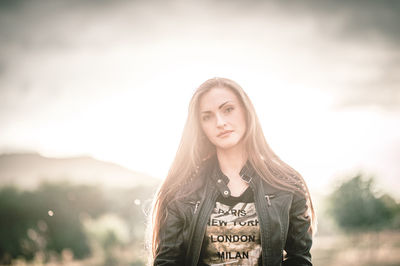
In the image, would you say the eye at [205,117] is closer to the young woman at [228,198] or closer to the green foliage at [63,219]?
the young woman at [228,198]

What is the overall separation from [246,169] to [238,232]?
0.67 metres

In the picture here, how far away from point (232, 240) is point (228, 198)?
16.3 inches

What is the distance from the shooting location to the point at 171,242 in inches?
135

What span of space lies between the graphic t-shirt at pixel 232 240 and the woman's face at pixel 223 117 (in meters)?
0.73

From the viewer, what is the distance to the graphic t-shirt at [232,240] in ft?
10.9

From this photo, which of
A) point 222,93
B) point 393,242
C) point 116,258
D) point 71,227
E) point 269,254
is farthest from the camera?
point 393,242

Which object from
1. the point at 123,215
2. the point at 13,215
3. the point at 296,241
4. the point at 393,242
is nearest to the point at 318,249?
the point at 393,242

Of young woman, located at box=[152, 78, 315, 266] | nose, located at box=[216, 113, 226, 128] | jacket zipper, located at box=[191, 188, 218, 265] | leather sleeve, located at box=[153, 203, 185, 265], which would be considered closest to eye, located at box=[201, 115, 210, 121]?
young woman, located at box=[152, 78, 315, 266]

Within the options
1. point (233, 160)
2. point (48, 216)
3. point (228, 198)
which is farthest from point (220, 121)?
point (48, 216)

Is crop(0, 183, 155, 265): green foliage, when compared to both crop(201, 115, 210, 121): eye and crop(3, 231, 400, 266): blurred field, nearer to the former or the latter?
crop(3, 231, 400, 266): blurred field

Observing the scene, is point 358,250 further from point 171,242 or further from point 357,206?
point 171,242

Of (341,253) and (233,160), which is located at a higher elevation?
(233,160)

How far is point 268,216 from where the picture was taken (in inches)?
132

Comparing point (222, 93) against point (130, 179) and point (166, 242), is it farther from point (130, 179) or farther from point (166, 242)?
point (130, 179)
